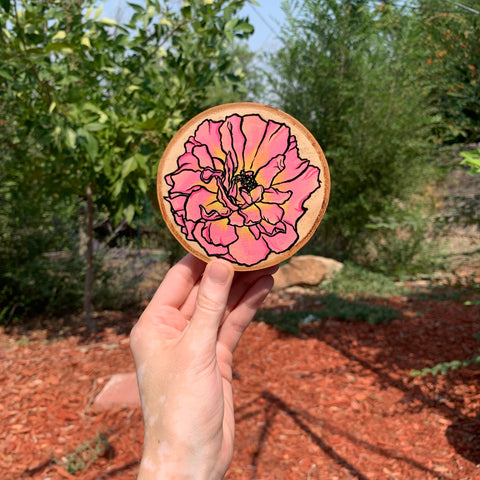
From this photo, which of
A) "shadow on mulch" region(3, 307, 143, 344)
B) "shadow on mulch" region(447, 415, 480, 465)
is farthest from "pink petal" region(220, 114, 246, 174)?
"shadow on mulch" region(3, 307, 143, 344)

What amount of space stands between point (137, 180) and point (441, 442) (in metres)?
2.73

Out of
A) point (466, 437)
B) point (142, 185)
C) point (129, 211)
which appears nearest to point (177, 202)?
point (142, 185)

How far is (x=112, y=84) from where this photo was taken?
12.3ft

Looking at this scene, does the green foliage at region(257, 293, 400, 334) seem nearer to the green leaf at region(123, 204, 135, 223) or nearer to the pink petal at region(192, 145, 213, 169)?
the green leaf at region(123, 204, 135, 223)

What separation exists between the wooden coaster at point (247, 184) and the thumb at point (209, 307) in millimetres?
176

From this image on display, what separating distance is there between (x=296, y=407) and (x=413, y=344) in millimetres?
1590

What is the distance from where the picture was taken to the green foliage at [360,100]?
7.91 meters

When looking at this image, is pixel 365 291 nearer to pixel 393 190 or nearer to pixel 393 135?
pixel 393 190

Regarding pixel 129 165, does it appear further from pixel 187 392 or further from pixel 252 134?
pixel 187 392

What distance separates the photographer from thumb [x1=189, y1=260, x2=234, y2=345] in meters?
1.32

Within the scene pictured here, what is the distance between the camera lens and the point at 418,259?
27.2 ft

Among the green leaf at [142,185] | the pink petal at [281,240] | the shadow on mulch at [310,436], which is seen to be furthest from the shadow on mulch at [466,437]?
the green leaf at [142,185]

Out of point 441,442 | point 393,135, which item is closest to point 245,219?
point 441,442

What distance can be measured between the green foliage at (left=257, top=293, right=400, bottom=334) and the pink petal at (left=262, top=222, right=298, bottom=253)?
3.22 metres
